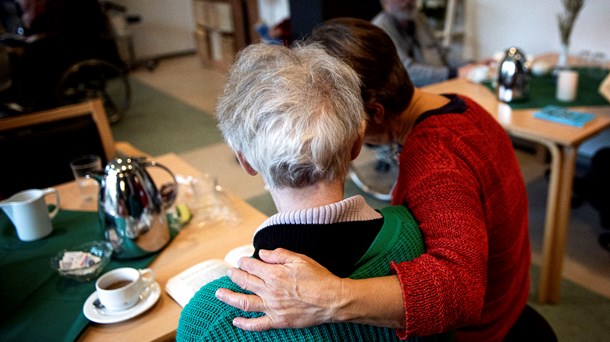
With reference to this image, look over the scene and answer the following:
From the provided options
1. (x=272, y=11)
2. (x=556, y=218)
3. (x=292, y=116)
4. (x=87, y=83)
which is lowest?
(x=556, y=218)

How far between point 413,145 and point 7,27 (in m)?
5.80

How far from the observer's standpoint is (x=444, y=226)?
0.89 meters

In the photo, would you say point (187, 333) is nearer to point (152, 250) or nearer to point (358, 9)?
point (152, 250)

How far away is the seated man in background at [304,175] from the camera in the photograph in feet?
2.54

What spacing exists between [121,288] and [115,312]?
0.19 feet

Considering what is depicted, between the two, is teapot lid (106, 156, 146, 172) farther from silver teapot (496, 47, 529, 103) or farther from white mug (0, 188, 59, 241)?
silver teapot (496, 47, 529, 103)

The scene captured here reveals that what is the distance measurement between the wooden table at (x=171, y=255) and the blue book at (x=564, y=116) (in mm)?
1340

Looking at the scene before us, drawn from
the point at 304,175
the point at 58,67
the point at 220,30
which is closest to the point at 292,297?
the point at 304,175

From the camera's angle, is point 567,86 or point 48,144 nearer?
point 48,144

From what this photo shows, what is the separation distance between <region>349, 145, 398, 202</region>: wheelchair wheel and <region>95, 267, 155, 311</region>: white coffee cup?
7.20 ft

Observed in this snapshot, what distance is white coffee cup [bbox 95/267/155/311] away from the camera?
106cm

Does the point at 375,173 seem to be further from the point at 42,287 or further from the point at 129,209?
the point at 42,287

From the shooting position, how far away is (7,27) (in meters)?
5.48

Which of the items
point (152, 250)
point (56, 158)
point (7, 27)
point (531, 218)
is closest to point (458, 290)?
point (152, 250)
